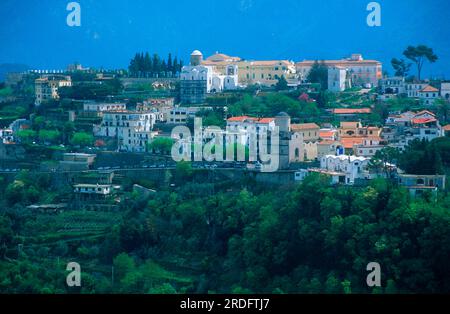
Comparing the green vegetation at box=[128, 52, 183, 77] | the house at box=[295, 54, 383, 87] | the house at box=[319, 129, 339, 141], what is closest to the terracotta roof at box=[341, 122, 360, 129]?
the house at box=[319, 129, 339, 141]

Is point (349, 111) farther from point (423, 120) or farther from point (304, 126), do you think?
point (304, 126)

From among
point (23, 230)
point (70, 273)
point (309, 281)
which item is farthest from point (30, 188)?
point (309, 281)

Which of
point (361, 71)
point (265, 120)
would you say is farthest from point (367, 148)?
point (361, 71)

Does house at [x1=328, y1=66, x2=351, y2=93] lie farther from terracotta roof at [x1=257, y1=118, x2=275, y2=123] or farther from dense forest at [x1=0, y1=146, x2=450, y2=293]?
dense forest at [x1=0, y1=146, x2=450, y2=293]

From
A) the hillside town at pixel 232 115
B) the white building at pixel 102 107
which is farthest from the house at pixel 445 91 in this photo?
the white building at pixel 102 107

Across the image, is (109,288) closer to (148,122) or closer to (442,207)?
(442,207)
